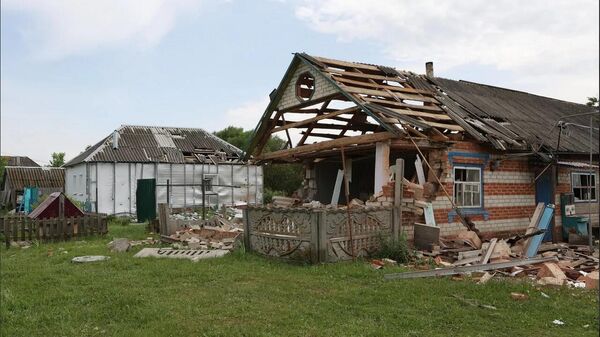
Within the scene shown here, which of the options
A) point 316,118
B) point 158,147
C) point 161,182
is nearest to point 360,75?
point 316,118

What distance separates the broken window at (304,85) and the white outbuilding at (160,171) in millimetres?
11384

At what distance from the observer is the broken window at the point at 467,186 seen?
1331 centimetres

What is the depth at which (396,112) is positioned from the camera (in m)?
12.6

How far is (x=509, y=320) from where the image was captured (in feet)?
20.1

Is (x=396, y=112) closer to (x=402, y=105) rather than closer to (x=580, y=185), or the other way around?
(x=402, y=105)

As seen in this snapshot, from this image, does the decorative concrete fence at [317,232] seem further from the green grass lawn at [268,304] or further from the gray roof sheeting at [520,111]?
the gray roof sheeting at [520,111]

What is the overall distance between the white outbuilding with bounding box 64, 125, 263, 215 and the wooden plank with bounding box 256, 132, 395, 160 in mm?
9861

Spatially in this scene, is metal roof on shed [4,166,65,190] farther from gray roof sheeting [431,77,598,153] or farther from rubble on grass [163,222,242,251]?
gray roof sheeting [431,77,598,153]

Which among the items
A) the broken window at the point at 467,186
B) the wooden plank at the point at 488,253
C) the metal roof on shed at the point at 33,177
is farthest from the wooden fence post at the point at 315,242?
the metal roof on shed at the point at 33,177

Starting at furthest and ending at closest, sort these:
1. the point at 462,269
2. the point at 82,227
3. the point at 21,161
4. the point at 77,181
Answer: the point at 21,161
the point at 77,181
the point at 82,227
the point at 462,269

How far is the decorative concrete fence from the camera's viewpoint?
9781mm

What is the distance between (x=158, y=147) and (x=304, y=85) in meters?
18.1

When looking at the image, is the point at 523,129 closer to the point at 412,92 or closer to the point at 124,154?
the point at 412,92

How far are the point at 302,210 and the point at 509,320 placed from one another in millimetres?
4647
